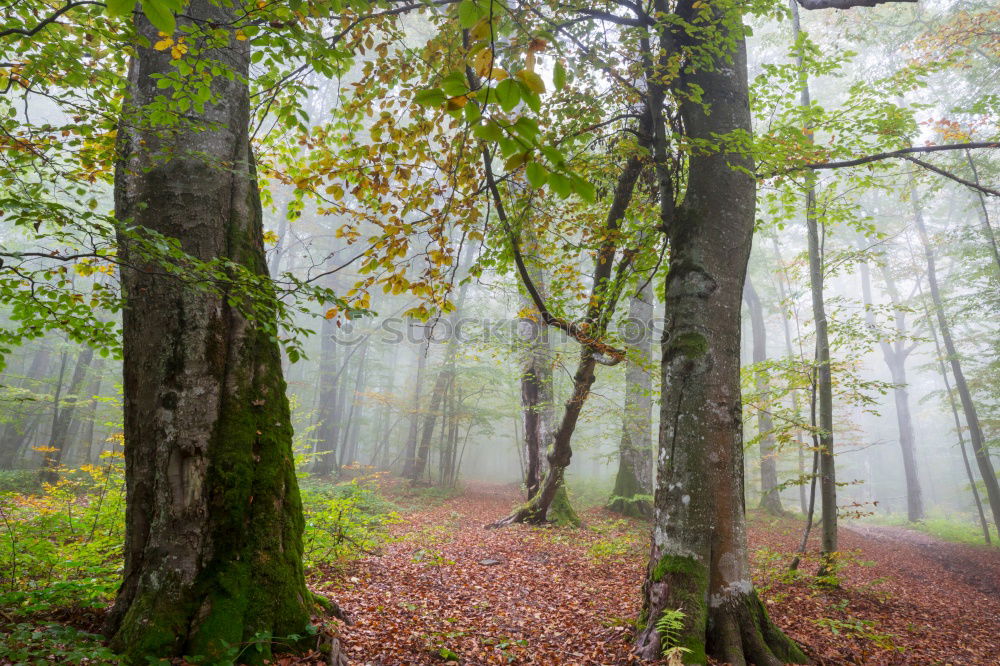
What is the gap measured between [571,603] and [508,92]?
5558mm

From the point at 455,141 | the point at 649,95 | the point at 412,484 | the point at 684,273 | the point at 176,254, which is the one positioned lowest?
the point at 412,484

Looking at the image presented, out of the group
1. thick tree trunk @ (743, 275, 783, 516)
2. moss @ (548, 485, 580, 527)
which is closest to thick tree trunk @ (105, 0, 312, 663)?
moss @ (548, 485, 580, 527)

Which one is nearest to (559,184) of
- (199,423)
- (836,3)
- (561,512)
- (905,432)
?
(199,423)

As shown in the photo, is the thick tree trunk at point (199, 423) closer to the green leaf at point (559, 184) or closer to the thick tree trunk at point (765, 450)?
the green leaf at point (559, 184)

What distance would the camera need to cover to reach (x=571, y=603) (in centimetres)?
532

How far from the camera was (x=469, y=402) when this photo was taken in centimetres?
2036

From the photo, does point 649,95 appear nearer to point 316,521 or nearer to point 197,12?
point 197,12

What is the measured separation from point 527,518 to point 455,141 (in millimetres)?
7805

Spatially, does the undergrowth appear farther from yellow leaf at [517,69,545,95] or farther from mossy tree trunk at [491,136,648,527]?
yellow leaf at [517,69,545,95]

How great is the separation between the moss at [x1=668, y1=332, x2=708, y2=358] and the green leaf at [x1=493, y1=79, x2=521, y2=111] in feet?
11.3

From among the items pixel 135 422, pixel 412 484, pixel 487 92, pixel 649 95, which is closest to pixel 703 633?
pixel 487 92

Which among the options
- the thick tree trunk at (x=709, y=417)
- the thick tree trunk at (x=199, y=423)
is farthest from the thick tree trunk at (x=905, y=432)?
the thick tree trunk at (x=199, y=423)

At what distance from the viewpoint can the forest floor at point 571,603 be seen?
397cm

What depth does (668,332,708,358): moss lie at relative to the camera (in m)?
4.10
